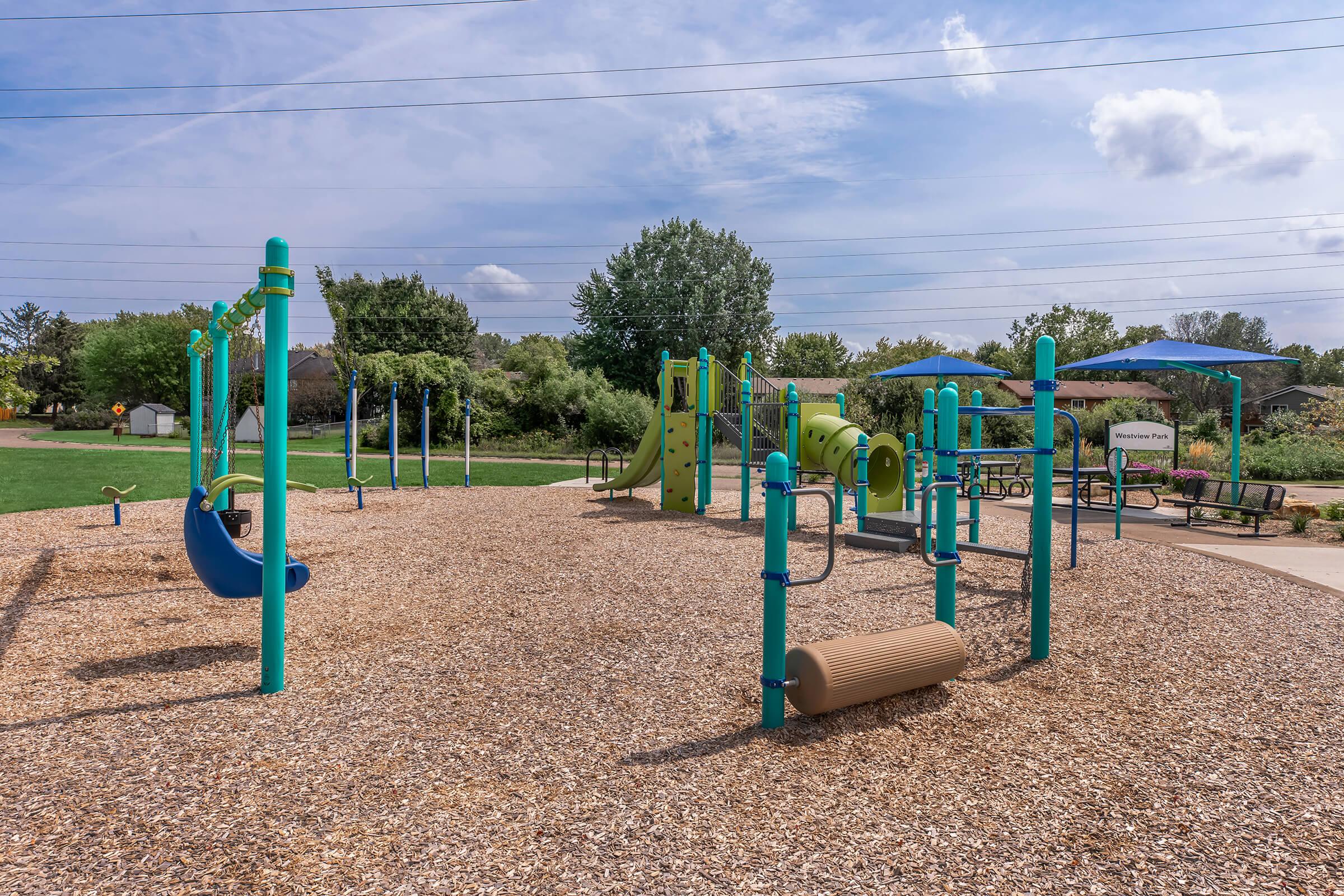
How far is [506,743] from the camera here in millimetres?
3904

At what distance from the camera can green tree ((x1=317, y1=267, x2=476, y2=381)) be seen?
47.7 m

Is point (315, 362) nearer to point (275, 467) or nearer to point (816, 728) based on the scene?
point (275, 467)

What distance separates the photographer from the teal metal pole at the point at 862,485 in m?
10.1

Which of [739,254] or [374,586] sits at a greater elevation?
[739,254]

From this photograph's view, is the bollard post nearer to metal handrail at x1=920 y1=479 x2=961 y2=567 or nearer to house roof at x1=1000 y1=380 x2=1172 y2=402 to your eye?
metal handrail at x1=920 y1=479 x2=961 y2=567

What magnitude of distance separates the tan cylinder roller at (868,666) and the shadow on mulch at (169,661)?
365 cm

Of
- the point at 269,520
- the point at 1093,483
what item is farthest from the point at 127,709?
the point at 1093,483

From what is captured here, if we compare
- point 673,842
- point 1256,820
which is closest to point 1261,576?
point 1256,820

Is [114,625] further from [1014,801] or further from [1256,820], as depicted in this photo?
[1256,820]

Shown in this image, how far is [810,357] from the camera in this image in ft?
223

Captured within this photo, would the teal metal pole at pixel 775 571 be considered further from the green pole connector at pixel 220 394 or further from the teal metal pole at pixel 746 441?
the teal metal pole at pixel 746 441

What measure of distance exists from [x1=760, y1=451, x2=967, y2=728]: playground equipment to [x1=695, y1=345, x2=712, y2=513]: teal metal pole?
889 centimetres

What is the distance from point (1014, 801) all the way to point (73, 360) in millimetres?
73948

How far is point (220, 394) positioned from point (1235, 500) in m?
13.5
